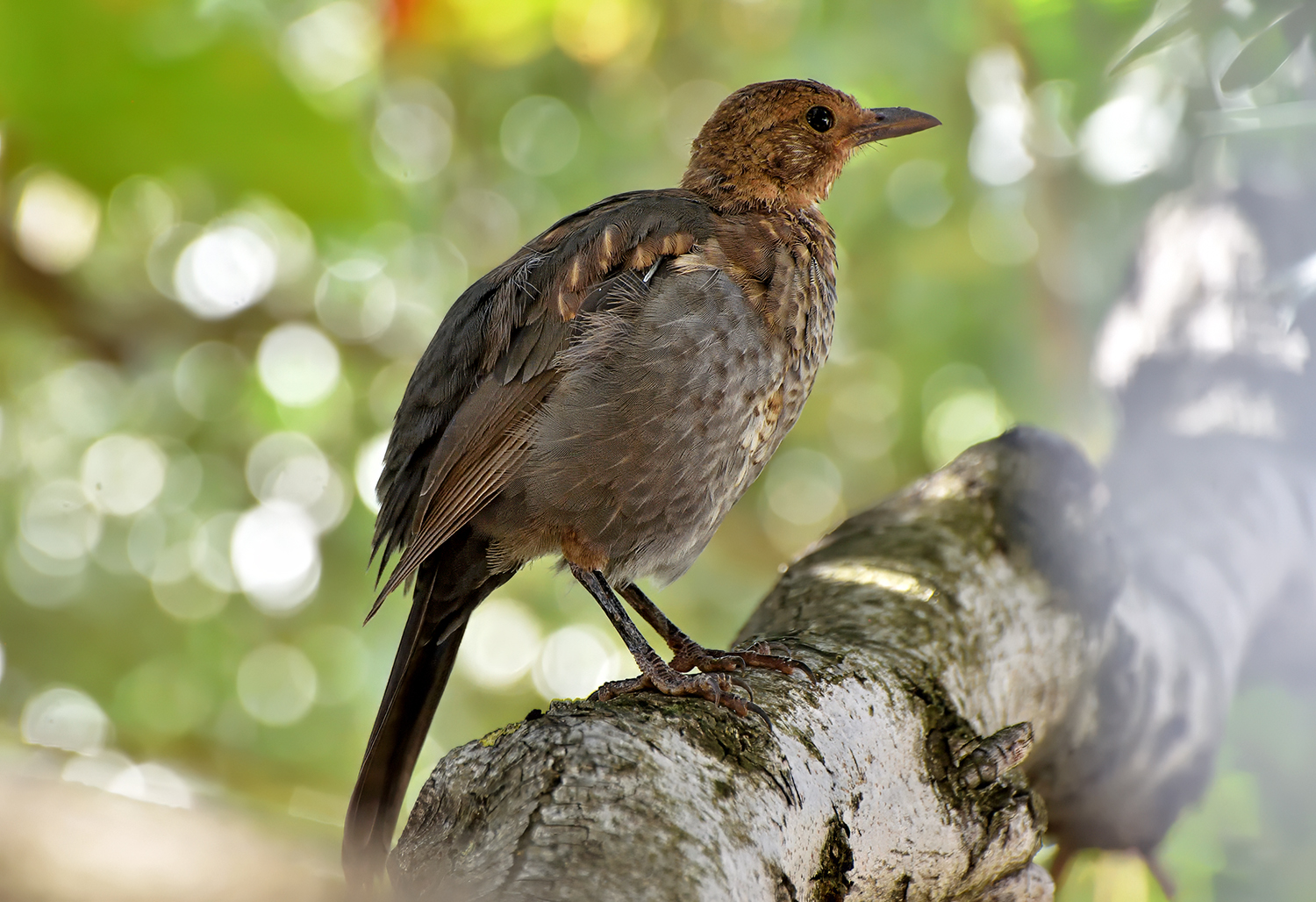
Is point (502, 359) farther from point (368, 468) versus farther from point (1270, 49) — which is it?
point (368, 468)

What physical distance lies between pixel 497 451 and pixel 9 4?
2.00 metres

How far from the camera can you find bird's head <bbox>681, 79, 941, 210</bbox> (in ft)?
10.6

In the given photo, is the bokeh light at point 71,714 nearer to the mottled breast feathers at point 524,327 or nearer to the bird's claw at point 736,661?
the mottled breast feathers at point 524,327

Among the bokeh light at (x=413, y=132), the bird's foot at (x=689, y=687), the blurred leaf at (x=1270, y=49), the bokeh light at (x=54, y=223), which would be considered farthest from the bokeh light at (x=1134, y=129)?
the bokeh light at (x=54, y=223)

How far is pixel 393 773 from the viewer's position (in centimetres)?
268

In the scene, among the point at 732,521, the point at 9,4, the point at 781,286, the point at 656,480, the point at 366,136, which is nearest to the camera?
the point at 656,480

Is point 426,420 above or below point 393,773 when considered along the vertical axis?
above

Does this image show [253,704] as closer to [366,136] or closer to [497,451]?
[366,136]

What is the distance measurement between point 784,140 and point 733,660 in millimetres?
1684

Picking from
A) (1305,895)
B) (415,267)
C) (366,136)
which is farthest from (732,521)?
(1305,895)

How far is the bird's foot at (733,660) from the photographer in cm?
217

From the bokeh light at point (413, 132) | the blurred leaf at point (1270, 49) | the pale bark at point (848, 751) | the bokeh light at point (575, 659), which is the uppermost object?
the bokeh light at point (413, 132)

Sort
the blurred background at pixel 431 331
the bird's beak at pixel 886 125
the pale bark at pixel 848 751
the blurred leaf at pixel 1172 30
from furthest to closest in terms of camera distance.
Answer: the blurred background at pixel 431 331 → the bird's beak at pixel 886 125 → the blurred leaf at pixel 1172 30 → the pale bark at pixel 848 751

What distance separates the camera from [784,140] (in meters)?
3.29
